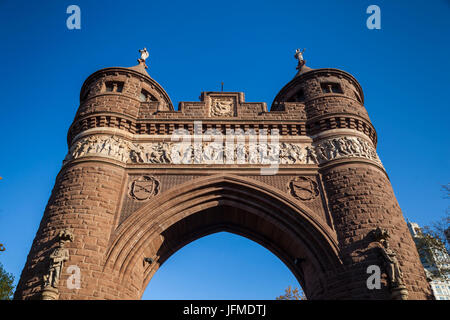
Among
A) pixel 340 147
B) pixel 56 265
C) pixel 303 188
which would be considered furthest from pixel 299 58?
pixel 56 265

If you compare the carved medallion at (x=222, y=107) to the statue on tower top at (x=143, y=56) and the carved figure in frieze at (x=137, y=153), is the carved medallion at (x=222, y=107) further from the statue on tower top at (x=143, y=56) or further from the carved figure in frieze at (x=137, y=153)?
the statue on tower top at (x=143, y=56)

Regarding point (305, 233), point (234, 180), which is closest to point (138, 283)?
point (234, 180)

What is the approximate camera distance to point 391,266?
7.96 m

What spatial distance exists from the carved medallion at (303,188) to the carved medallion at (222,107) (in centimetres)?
373

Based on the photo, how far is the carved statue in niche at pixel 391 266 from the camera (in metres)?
7.63

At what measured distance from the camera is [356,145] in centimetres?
1102

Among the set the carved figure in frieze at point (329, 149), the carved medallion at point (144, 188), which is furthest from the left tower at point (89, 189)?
the carved figure in frieze at point (329, 149)

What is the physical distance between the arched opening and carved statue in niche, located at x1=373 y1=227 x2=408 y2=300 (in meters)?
1.16

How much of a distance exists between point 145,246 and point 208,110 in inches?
224

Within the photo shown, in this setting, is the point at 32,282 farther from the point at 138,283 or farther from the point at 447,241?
the point at 447,241

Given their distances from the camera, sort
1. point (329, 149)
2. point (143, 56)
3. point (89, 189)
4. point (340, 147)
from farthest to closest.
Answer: point (143, 56) < point (329, 149) < point (340, 147) < point (89, 189)

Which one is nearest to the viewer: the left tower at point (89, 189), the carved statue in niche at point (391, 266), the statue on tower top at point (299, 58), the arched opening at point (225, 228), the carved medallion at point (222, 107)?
the carved statue in niche at point (391, 266)

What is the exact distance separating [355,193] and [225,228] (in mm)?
4541

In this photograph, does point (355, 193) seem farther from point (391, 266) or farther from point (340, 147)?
point (391, 266)
